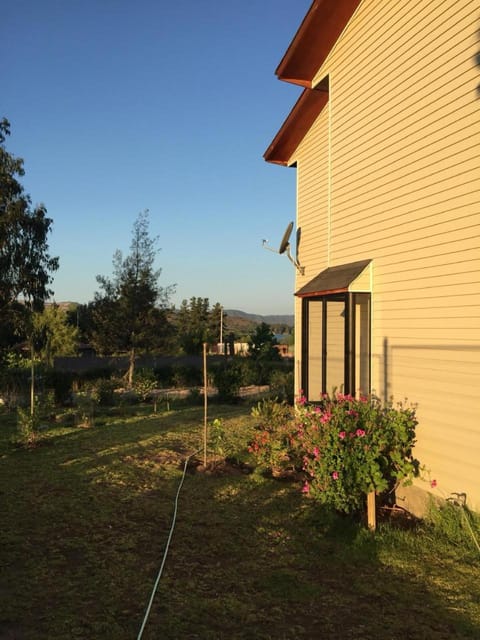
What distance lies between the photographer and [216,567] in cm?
407

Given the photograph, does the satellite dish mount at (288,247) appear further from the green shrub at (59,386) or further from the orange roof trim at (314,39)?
the green shrub at (59,386)

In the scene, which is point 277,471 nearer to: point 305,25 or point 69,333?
point 305,25

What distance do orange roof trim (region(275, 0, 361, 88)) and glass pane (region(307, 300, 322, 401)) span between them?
12.6 feet

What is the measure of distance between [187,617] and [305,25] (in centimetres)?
763

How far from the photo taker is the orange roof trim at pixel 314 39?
22.9ft

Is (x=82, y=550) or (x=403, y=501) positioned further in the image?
(x=403, y=501)

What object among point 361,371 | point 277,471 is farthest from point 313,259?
point 277,471

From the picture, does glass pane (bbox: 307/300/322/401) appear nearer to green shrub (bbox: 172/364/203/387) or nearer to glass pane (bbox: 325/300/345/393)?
glass pane (bbox: 325/300/345/393)

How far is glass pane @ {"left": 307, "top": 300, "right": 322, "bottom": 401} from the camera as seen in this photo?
8.41 metres

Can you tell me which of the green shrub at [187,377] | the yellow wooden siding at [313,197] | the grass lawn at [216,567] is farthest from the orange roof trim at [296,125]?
the green shrub at [187,377]

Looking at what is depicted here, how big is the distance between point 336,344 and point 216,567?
4.50 m

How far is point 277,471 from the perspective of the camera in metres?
7.05

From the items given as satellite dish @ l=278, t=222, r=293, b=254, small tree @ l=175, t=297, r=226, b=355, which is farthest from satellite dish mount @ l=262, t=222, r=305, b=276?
small tree @ l=175, t=297, r=226, b=355

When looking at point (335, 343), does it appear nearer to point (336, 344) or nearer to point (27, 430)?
point (336, 344)
